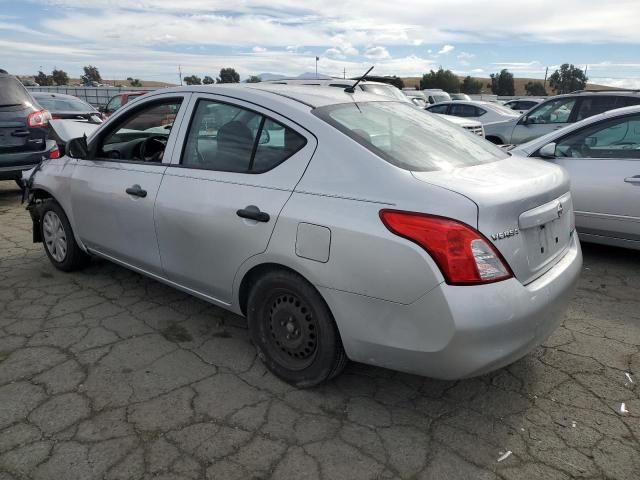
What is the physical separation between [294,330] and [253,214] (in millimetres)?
654

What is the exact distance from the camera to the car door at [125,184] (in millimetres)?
3354

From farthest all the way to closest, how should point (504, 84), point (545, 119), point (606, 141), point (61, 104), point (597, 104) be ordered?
point (504, 84), point (61, 104), point (545, 119), point (597, 104), point (606, 141)

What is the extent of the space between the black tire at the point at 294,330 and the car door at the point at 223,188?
0.22 meters

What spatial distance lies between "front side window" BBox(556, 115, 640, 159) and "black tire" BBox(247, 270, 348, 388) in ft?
11.8

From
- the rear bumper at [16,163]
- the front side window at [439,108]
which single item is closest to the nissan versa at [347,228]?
the rear bumper at [16,163]

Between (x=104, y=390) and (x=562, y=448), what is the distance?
7.64ft

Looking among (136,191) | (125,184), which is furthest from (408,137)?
(125,184)

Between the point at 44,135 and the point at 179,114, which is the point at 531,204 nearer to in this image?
the point at 179,114

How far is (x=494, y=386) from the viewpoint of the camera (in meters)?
2.82

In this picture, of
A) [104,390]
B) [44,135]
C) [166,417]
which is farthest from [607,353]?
[44,135]

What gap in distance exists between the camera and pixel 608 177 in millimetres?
4578

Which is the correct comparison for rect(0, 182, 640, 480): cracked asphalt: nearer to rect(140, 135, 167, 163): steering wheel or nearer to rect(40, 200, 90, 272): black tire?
rect(40, 200, 90, 272): black tire

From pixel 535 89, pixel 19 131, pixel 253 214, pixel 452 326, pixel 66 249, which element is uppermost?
pixel 19 131

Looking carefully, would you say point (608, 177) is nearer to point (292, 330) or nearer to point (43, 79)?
point (292, 330)
